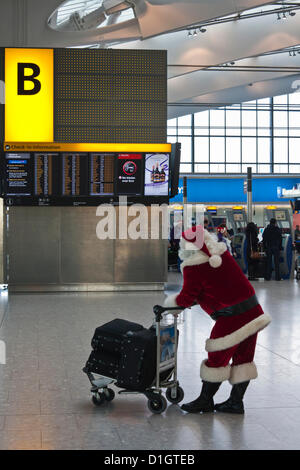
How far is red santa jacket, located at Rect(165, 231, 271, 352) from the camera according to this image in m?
5.38

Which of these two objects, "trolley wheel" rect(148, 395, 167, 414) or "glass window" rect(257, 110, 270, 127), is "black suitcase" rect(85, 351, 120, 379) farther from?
"glass window" rect(257, 110, 270, 127)

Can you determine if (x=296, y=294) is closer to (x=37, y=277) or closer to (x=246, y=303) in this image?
(x=37, y=277)

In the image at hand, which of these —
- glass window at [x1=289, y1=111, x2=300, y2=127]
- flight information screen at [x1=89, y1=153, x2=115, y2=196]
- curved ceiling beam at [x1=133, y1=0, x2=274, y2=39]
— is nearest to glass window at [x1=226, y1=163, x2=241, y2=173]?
glass window at [x1=289, y1=111, x2=300, y2=127]

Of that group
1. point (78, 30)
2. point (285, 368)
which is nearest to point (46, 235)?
point (78, 30)

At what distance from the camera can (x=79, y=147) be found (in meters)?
14.2

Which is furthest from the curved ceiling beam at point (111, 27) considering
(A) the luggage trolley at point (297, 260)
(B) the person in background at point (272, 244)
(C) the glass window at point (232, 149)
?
(C) the glass window at point (232, 149)

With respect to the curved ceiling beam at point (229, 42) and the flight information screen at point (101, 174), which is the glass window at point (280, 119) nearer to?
the curved ceiling beam at point (229, 42)

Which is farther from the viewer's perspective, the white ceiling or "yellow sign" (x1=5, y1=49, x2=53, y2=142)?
the white ceiling

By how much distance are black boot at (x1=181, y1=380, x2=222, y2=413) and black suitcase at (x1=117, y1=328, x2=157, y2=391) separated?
1.15 ft

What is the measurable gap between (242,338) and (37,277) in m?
9.88

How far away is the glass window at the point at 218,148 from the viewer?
144 ft

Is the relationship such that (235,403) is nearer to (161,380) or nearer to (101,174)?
(161,380)

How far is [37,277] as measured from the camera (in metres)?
14.8

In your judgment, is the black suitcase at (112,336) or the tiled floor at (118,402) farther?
the black suitcase at (112,336)
